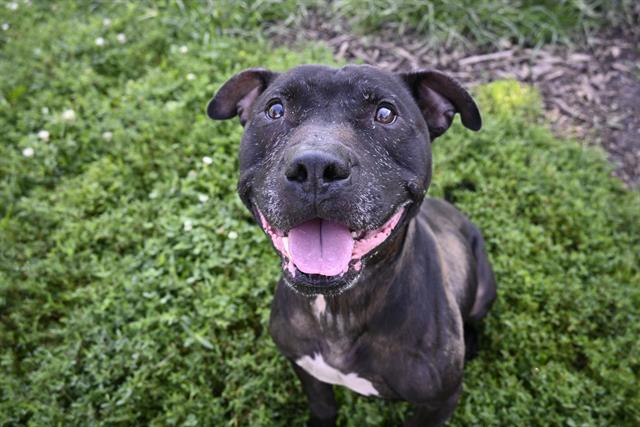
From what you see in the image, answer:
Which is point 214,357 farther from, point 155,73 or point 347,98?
point 155,73

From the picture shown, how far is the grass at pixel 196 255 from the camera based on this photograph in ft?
12.0

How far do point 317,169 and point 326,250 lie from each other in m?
0.41

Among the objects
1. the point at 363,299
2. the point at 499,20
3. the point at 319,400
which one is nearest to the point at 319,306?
the point at 363,299

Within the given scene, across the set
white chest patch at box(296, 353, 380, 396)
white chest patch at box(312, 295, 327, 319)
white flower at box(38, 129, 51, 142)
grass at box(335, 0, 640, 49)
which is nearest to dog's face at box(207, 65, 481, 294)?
white chest patch at box(312, 295, 327, 319)

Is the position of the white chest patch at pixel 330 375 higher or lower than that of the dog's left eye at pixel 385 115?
lower

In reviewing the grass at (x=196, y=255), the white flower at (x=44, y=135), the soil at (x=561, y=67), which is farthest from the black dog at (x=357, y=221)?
the soil at (x=561, y=67)

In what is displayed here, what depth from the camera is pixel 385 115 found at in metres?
2.45

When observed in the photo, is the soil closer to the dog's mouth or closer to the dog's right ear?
the dog's right ear

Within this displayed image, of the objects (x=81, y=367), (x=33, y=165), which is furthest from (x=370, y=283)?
(x=33, y=165)

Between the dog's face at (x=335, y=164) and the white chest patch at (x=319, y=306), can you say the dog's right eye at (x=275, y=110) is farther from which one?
the white chest patch at (x=319, y=306)

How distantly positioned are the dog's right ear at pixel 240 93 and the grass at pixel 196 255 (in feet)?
4.97

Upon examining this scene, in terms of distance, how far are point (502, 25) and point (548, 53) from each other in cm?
60

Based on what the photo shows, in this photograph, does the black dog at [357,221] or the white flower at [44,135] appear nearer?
the black dog at [357,221]

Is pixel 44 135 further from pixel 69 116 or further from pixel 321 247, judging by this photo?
pixel 321 247
